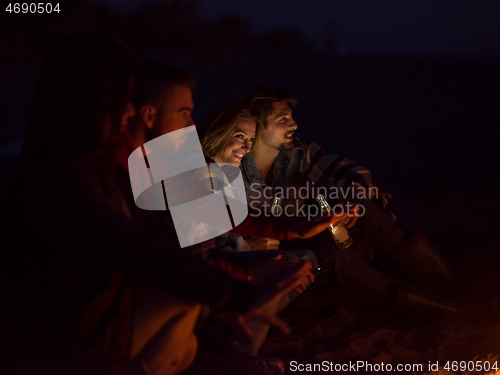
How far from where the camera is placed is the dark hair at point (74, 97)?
5.08ft

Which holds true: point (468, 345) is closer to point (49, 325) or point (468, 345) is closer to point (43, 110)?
point (49, 325)

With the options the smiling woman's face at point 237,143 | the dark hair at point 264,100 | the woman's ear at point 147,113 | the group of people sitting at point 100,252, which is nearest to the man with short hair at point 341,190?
the dark hair at point 264,100

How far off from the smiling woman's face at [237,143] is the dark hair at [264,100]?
49 centimetres

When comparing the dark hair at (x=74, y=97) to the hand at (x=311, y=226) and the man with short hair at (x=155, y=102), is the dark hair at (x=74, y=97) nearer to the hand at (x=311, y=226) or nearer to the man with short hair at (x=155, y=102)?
the man with short hair at (x=155, y=102)

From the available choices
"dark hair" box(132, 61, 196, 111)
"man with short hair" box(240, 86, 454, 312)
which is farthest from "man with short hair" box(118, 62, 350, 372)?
"man with short hair" box(240, 86, 454, 312)

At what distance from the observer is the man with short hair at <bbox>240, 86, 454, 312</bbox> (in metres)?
3.09

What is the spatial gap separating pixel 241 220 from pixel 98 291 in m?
1.19

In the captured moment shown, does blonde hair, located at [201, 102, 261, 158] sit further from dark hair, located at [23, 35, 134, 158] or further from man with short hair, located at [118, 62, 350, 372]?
dark hair, located at [23, 35, 134, 158]

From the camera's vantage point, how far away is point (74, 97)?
155 cm

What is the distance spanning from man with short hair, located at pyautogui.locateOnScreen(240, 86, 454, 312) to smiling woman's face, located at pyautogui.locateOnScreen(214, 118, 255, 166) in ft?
1.11

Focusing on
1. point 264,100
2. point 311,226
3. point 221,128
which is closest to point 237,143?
point 221,128

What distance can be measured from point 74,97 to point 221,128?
5.30ft

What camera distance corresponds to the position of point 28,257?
1.58m

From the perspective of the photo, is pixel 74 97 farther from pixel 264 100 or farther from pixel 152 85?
pixel 264 100
